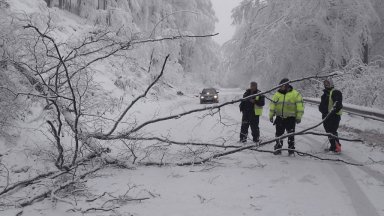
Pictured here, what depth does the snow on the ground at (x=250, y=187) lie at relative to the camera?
516cm

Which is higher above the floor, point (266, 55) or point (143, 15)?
point (143, 15)

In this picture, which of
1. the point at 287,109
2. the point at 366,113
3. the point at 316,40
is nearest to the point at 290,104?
the point at 287,109

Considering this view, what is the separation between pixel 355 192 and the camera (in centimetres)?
580

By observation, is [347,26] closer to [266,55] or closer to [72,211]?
[266,55]

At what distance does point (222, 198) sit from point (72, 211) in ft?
6.87

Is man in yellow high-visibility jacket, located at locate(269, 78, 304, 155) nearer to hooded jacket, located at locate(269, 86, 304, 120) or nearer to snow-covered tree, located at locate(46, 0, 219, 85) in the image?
hooded jacket, located at locate(269, 86, 304, 120)

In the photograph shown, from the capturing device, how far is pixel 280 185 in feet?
20.4

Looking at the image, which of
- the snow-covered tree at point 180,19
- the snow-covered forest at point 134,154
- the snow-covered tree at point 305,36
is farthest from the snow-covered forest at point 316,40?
the snow-covered tree at point 180,19

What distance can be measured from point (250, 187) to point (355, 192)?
1.56 m

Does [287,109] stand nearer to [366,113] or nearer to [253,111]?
[253,111]

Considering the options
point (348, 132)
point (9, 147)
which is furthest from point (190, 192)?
point (348, 132)

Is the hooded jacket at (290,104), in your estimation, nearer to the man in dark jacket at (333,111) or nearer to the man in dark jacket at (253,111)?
the man in dark jacket at (333,111)

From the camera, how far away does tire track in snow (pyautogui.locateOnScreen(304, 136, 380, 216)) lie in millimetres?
5051

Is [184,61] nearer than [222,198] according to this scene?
No
